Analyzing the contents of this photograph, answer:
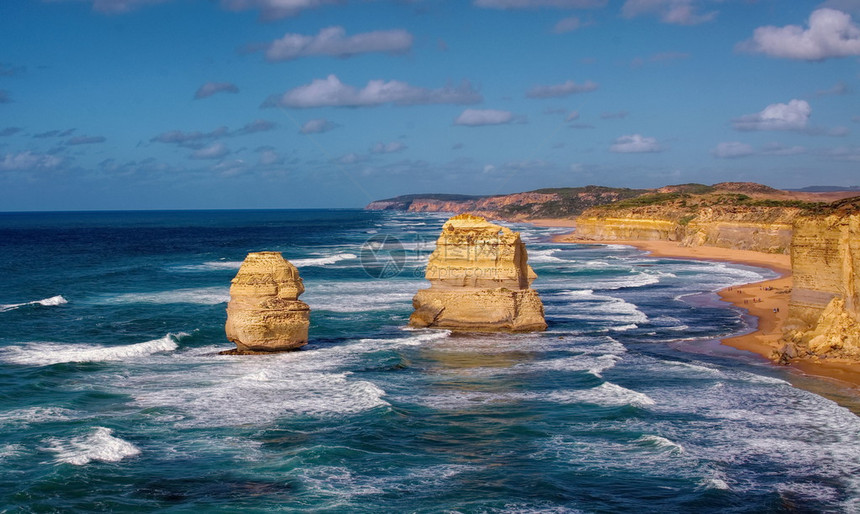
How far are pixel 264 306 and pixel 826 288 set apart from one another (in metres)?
17.5

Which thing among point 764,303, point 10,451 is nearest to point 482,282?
point 764,303

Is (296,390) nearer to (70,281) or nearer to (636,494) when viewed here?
(636,494)

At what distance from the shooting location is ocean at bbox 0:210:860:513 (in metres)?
14.4

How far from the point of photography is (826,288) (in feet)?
83.5

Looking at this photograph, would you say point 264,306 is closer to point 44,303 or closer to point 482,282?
point 482,282

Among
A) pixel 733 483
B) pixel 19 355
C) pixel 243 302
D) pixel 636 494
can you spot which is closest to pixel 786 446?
pixel 733 483

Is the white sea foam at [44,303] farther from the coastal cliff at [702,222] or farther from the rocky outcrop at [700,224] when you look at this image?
the rocky outcrop at [700,224]

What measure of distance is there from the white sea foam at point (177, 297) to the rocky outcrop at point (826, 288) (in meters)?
25.4

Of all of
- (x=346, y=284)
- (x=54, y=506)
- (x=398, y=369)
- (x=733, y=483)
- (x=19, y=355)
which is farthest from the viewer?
(x=346, y=284)

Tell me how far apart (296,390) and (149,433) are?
4.50m

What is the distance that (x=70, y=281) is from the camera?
50.3 m

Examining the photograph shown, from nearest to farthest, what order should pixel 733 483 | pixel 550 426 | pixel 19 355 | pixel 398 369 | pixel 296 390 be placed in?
pixel 733 483
pixel 550 426
pixel 296 390
pixel 398 369
pixel 19 355

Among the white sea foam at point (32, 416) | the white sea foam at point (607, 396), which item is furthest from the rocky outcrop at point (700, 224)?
the white sea foam at point (32, 416)

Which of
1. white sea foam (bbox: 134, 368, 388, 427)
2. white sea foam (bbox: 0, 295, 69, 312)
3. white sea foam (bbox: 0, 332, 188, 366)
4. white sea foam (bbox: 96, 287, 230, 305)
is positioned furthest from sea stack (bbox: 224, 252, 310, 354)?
white sea foam (bbox: 0, 295, 69, 312)
